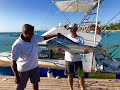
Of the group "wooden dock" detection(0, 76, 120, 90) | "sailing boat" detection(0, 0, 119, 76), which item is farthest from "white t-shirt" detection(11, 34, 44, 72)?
"sailing boat" detection(0, 0, 119, 76)

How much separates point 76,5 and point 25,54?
591 cm

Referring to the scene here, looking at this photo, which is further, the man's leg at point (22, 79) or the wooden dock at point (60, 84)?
the wooden dock at point (60, 84)

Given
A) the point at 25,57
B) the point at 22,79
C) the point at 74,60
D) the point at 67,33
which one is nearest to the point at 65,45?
the point at 74,60

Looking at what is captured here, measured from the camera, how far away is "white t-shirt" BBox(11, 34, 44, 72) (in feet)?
13.4

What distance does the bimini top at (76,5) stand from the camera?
9625 mm

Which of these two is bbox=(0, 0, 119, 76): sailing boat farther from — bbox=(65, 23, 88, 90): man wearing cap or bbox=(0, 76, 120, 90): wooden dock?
bbox=(65, 23, 88, 90): man wearing cap

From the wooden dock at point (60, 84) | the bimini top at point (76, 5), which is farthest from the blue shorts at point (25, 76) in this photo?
the bimini top at point (76, 5)

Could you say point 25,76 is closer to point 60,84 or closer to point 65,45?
point 65,45

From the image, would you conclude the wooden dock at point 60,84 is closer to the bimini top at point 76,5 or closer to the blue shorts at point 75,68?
the blue shorts at point 75,68

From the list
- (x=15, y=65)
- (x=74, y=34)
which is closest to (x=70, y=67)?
(x=74, y=34)

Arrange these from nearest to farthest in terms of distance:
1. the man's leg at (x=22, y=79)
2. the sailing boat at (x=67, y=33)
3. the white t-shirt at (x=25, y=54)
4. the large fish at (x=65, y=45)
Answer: the white t-shirt at (x=25, y=54) → the man's leg at (x=22, y=79) → the large fish at (x=65, y=45) → the sailing boat at (x=67, y=33)

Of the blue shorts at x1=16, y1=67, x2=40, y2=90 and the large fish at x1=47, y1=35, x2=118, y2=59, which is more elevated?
the large fish at x1=47, y1=35, x2=118, y2=59

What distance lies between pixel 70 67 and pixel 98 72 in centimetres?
358

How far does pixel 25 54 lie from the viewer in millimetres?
4207
